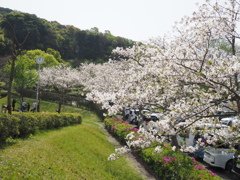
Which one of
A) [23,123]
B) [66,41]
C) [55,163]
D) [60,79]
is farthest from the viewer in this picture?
[66,41]

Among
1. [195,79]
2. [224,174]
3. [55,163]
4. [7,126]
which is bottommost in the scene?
[224,174]

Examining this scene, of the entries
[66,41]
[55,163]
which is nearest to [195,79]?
[55,163]

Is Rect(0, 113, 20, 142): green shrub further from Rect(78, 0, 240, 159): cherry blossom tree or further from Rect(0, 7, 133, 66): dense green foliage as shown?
Rect(0, 7, 133, 66): dense green foliage

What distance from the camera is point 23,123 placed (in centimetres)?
848

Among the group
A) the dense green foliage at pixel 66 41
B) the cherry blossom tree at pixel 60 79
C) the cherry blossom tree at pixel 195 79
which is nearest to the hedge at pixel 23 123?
the cherry blossom tree at pixel 195 79

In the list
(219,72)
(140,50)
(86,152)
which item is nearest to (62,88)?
(140,50)

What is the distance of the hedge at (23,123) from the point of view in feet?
22.7

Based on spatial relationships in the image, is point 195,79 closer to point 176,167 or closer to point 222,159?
point 176,167

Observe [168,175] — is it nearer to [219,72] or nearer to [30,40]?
[219,72]

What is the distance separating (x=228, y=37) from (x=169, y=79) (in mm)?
2142

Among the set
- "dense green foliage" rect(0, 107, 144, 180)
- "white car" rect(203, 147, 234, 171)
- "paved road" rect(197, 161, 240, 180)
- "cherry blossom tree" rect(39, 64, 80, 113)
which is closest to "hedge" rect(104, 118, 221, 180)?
"dense green foliage" rect(0, 107, 144, 180)

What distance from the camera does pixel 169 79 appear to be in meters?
6.37

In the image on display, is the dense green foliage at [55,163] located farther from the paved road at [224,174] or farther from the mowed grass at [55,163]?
the paved road at [224,174]

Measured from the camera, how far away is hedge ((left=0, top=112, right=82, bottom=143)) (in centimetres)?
691
